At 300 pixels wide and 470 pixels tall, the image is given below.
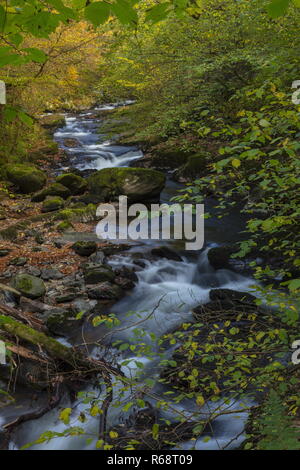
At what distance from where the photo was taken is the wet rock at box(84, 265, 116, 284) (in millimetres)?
6777

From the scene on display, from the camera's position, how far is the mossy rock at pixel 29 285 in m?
6.15

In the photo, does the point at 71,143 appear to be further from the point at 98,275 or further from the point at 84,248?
the point at 98,275

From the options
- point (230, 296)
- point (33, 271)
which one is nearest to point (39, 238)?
point (33, 271)

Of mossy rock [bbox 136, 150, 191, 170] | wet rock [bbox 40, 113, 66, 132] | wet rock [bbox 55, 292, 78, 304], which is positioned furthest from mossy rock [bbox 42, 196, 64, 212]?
wet rock [bbox 40, 113, 66, 132]

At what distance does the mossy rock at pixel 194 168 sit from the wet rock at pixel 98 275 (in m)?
6.37

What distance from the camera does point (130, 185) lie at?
11.2m

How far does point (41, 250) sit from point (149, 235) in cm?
260

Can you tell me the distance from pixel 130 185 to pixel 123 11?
9776 mm

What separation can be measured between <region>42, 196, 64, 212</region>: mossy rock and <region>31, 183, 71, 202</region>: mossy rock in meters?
0.45

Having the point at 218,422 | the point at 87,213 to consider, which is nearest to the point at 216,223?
the point at 87,213

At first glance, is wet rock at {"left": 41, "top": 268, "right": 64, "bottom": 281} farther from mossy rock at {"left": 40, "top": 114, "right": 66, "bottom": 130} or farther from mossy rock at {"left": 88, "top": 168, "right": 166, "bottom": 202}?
mossy rock at {"left": 40, "top": 114, "right": 66, "bottom": 130}

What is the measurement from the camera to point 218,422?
13.0 feet

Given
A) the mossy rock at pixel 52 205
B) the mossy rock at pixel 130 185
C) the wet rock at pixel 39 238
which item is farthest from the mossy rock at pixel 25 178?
the wet rock at pixel 39 238

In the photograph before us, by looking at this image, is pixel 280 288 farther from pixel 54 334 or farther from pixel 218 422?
pixel 54 334
